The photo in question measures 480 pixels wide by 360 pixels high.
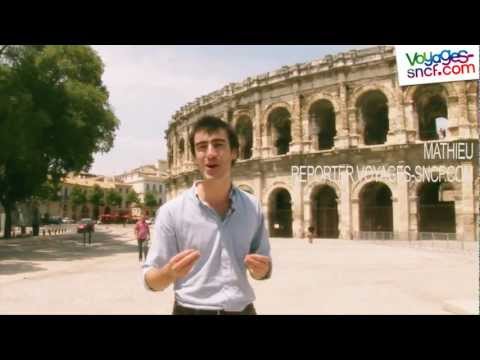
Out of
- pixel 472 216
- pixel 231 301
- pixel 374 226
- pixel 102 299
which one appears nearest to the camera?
pixel 231 301

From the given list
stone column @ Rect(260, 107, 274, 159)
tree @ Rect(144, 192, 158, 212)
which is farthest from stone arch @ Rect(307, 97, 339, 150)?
tree @ Rect(144, 192, 158, 212)

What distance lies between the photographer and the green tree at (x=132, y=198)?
55.0 metres

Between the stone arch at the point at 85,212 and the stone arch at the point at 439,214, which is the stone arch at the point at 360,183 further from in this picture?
the stone arch at the point at 85,212

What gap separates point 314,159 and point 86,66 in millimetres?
12081

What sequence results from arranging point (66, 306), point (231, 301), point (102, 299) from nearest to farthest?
point (231, 301) → point (66, 306) → point (102, 299)

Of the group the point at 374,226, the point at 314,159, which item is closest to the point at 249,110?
the point at 314,159

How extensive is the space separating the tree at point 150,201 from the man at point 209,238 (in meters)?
50.0

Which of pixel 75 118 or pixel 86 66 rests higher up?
pixel 86 66

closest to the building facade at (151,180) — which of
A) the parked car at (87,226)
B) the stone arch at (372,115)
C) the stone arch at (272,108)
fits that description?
the parked car at (87,226)

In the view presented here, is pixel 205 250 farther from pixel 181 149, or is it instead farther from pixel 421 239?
pixel 181 149

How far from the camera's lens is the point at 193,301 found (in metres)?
1.98

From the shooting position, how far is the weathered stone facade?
19.5m

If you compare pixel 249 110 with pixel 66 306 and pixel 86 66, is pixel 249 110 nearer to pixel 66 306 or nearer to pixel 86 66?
pixel 86 66

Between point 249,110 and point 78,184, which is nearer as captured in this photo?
point 249,110
